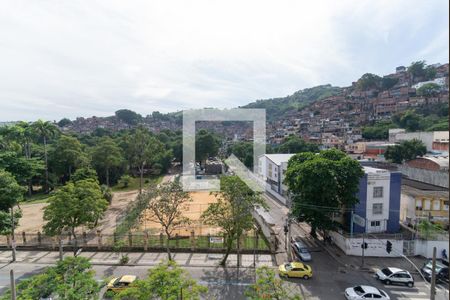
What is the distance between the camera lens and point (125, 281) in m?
13.4

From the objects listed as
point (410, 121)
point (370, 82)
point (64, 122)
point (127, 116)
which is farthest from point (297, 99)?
point (64, 122)

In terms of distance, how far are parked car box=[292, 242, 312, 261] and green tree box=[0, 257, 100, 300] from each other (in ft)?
40.8

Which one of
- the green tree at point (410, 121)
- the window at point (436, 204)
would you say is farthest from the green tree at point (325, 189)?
the green tree at point (410, 121)

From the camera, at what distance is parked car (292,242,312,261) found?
16.9 meters

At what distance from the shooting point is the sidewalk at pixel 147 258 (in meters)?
16.7

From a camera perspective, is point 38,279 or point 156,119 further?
point 156,119

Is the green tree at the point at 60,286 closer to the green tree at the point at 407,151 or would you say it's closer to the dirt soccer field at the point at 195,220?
the dirt soccer field at the point at 195,220

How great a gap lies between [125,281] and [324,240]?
13.4 metres

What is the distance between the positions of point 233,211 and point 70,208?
949cm

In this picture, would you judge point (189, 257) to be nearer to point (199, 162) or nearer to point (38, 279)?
point (38, 279)

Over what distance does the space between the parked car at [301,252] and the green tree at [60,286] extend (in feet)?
40.8

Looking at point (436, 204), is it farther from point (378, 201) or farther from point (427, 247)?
point (427, 247)

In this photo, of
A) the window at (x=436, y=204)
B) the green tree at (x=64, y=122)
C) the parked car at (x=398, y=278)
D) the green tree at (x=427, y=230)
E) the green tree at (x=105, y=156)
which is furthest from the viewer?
the green tree at (x=64, y=122)

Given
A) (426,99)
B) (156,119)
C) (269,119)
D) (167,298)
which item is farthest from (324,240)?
(156,119)
